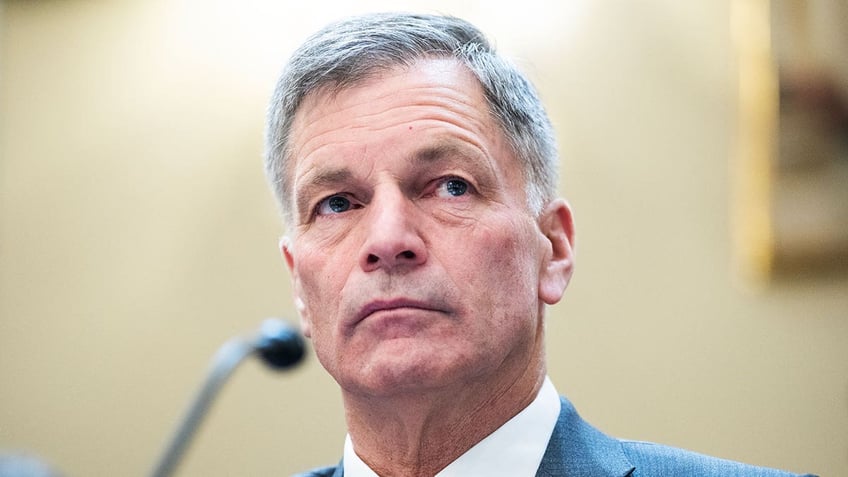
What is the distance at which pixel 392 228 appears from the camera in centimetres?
174

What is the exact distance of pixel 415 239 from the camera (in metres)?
1.75

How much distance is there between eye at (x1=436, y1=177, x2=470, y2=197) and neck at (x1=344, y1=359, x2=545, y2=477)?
1.15ft

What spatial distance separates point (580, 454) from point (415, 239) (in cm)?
51

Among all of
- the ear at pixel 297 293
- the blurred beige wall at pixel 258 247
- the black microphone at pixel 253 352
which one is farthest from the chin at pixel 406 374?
the blurred beige wall at pixel 258 247

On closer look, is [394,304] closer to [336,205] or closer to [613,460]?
[336,205]

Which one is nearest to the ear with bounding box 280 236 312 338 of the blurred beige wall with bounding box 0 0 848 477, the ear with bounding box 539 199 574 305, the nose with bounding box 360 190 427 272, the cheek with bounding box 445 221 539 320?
the nose with bounding box 360 190 427 272

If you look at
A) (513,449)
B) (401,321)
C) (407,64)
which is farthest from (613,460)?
(407,64)

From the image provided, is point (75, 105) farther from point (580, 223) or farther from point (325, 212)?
point (325, 212)

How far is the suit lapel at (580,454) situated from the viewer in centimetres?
181

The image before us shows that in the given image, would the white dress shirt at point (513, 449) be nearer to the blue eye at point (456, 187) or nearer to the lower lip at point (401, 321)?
the lower lip at point (401, 321)

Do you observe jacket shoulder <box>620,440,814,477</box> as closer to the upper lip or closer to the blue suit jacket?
the blue suit jacket

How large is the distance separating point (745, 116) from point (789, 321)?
837 mm

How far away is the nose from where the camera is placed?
1.72 meters

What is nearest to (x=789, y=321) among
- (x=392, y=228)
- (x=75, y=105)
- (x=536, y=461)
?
(x=536, y=461)
